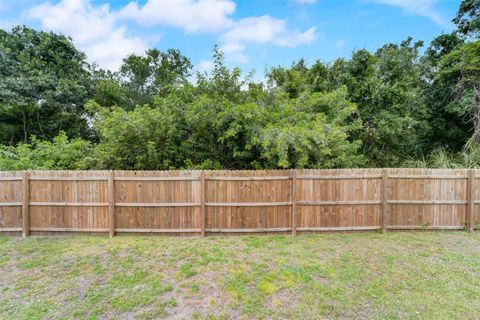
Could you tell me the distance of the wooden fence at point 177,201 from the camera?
17.4 feet

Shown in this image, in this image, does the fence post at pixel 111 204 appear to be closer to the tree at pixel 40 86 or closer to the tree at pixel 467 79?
the tree at pixel 40 86

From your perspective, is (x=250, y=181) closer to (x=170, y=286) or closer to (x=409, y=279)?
(x=170, y=286)

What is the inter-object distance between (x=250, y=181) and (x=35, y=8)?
9226mm

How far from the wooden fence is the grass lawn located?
34 centimetres

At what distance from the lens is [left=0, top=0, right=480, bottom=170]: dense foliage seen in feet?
20.9

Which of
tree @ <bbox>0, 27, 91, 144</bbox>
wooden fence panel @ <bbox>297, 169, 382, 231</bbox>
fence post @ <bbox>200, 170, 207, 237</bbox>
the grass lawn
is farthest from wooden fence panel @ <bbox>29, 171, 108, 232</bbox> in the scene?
tree @ <bbox>0, 27, 91, 144</bbox>

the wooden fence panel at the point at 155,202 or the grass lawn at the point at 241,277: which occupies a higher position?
Answer: the wooden fence panel at the point at 155,202

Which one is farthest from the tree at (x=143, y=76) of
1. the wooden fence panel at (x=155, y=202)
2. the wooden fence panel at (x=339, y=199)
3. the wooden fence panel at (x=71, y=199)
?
the wooden fence panel at (x=339, y=199)

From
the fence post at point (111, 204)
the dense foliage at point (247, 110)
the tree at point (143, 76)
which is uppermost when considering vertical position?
the tree at point (143, 76)

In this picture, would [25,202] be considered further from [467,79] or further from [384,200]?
[467,79]

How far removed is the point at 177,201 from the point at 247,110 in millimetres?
2643

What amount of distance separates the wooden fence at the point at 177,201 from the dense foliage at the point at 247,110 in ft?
2.42

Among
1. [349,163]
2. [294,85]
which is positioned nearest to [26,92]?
[294,85]

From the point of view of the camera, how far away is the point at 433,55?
12.8 metres
